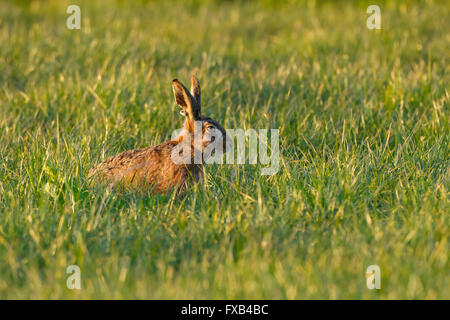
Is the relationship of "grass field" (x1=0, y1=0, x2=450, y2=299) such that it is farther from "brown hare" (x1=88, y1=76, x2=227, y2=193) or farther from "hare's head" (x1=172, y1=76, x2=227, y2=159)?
"hare's head" (x1=172, y1=76, x2=227, y2=159)

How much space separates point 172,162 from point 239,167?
56cm

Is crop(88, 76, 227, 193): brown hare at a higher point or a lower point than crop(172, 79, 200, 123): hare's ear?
lower

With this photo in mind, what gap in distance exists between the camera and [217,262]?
3291 mm

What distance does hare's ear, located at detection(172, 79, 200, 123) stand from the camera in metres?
4.14

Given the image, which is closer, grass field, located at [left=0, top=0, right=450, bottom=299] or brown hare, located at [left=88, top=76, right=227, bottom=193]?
grass field, located at [left=0, top=0, right=450, bottom=299]

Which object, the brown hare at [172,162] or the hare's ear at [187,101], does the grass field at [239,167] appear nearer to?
the brown hare at [172,162]

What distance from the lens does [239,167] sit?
15.2 feet

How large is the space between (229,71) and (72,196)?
3291 millimetres

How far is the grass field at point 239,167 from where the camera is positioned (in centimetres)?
317

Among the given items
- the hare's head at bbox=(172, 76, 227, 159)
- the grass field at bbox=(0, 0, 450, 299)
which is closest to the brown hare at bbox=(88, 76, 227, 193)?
the hare's head at bbox=(172, 76, 227, 159)

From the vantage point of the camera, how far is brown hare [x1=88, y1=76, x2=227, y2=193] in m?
4.21

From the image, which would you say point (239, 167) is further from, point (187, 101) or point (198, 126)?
point (187, 101)
